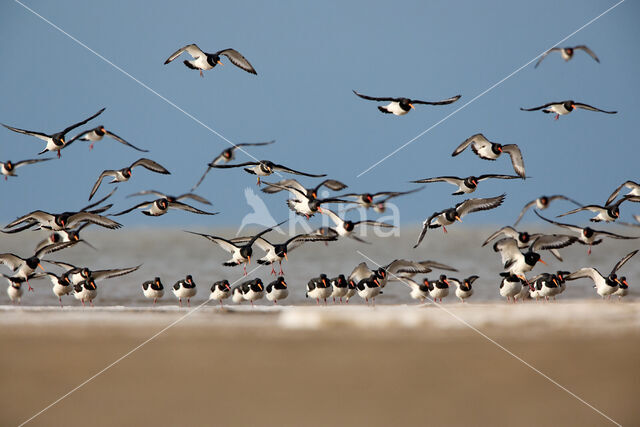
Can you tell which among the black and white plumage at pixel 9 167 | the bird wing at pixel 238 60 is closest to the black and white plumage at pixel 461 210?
the bird wing at pixel 238 60

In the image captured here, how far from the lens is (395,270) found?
666 inches

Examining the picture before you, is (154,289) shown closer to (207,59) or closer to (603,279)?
(207,59)

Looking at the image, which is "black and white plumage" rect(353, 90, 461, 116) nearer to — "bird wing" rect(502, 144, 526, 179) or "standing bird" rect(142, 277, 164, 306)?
"bird wing" rect(502, 144, 526, 179)

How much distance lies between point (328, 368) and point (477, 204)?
4.66m

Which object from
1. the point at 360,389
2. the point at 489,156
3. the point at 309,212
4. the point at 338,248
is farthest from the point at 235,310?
the point at 338,248

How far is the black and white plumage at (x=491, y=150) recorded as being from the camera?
15523 mm

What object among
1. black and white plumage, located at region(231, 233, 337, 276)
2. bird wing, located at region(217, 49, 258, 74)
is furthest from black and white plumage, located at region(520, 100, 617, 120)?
bird wing, located at region(217, 49, 258, 74)

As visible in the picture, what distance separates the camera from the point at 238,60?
55.4 feet

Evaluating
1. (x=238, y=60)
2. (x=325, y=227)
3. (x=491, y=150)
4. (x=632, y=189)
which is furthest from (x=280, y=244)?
(x=632, y=189)

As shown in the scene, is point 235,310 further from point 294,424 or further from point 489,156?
point 489,156

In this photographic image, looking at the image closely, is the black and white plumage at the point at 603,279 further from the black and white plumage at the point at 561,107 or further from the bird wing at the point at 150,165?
the bird wing at the point at 150,165

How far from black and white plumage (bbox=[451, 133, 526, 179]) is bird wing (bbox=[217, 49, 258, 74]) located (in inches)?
188

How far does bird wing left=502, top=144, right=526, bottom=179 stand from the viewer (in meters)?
15.6

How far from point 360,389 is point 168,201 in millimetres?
5491
